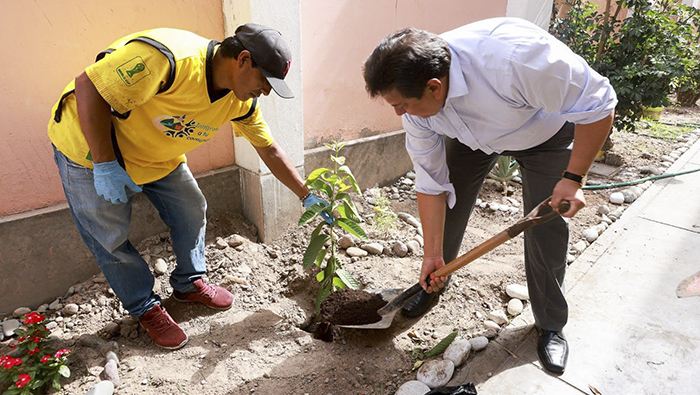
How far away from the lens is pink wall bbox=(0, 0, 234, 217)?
2.15 m

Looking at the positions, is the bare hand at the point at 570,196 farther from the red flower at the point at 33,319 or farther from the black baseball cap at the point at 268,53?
the red flower at the point at 33,319

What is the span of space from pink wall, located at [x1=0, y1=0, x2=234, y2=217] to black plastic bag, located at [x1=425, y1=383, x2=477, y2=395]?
7.73 ft

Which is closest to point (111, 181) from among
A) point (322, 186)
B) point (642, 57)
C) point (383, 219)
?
point (322, 186)

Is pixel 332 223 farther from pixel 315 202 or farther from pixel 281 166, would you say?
pixel 281 166

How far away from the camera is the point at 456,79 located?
63.3 inches

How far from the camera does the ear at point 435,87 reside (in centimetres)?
155

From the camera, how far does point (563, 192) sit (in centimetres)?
174

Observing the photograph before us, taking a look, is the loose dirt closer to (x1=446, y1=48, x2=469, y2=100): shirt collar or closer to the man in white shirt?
the man in white shirt

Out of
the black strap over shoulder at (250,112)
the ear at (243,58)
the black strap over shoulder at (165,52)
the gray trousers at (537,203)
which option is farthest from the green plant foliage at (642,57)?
the black strap over shoulder at (165,52)

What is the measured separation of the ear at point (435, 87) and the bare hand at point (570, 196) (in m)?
0.66

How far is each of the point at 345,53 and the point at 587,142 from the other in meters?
2.44

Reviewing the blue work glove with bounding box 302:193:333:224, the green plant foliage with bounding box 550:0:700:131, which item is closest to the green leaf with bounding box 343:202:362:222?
the blue work glove with bounding box 302:193:333:224

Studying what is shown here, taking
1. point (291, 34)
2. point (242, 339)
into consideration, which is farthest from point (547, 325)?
point (291, 34)

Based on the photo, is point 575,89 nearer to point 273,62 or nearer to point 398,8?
point 273,62
